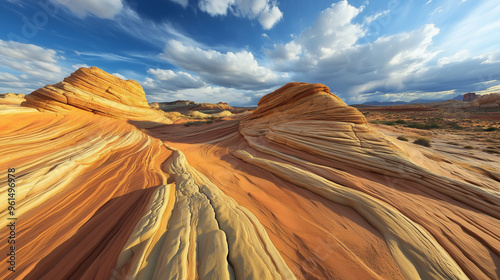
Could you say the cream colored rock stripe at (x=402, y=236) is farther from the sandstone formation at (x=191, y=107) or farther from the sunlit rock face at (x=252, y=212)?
the sandstone formation at (x=191, y=107)

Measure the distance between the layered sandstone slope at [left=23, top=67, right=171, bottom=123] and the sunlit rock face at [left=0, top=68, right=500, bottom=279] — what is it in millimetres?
3655

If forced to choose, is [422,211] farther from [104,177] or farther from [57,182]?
[57,182]

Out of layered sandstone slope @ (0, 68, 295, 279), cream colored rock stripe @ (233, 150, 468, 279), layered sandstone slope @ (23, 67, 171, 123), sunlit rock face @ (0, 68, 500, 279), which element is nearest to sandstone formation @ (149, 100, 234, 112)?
layered sandstone slope @ (23, 67, 171, 123)

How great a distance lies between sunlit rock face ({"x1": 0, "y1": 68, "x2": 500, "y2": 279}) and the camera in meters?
2.18

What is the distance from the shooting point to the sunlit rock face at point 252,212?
7.16 feet

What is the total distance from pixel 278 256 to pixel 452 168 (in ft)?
26.8

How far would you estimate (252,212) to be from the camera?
330 cm

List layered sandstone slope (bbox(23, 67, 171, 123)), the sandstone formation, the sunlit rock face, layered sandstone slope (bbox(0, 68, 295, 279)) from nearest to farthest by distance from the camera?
layered sandstone slope (bbox(0, 68, 295, 279))
the sunlit rock face
layered sandstone slope (bbox(23, 67, 171, 123))
the sandstone formation

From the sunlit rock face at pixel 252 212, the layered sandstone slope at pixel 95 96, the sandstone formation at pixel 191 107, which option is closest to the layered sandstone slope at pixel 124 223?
the sunlit rock face at pixel 252 212

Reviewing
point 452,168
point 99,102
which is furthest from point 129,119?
point 452,168

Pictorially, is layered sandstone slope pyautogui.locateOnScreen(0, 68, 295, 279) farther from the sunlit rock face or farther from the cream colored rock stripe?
the cream colored rock stripe

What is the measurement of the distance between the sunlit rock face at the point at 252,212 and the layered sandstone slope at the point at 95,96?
365 cm

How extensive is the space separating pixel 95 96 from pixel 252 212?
603 inches

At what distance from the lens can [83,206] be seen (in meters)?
3.32
